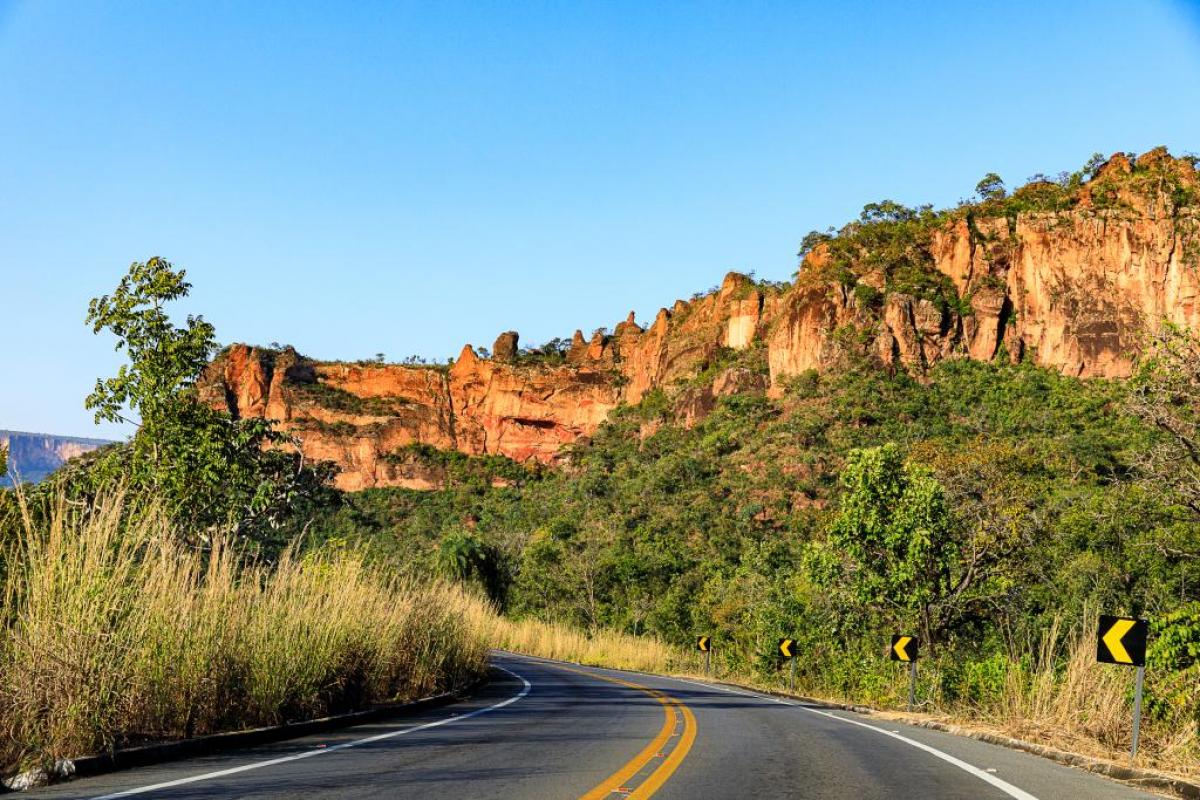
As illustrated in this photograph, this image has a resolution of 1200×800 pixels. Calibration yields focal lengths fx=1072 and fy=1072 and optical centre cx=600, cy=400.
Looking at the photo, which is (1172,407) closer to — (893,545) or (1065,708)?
(1065,708)

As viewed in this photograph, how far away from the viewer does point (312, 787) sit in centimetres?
753

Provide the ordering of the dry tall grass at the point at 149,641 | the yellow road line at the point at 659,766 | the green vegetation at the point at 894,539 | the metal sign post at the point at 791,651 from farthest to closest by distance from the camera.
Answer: the metal sign post at the point at 791,651 < the green vegetation at the point at 894,539 < the dry tall grass at the point at 149,641 < the yellow road line at the point at 659,766

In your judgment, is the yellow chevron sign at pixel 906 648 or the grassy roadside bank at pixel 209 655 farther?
the yellow chevron sign at pixel 906 648

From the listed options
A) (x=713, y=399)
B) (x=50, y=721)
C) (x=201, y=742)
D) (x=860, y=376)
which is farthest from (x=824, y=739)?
(x=713, y=399)

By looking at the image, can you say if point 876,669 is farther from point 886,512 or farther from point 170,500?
point 170,500

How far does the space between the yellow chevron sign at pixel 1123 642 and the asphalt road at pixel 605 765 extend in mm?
1328

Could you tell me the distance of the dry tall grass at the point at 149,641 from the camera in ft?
27.5

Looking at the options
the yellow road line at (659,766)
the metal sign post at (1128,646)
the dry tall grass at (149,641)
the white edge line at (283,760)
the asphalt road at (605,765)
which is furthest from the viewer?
the metal sign post at (1128,646)

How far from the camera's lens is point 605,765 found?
31.5 ft

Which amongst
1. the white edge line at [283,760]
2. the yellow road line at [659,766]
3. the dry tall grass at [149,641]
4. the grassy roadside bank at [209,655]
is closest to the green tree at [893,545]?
the grassy roadside bank at [209,655]

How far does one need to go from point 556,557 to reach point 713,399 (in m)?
52.5

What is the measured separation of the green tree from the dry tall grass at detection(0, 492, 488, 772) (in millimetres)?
12366

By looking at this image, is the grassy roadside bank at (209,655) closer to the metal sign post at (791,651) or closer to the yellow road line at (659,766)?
the yellow road line at (659,766)

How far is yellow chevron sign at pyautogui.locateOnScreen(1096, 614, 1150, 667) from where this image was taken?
36.8ft
